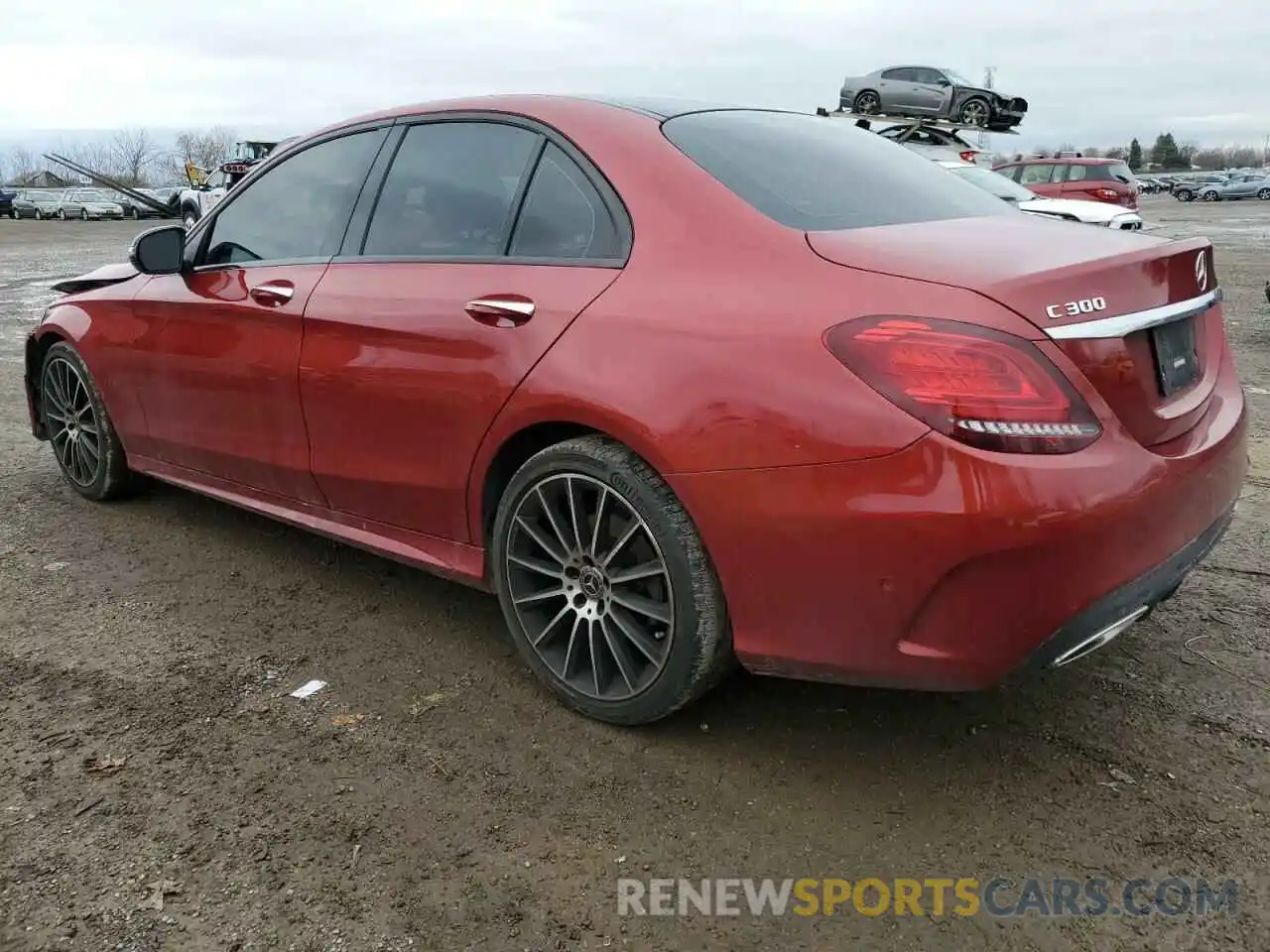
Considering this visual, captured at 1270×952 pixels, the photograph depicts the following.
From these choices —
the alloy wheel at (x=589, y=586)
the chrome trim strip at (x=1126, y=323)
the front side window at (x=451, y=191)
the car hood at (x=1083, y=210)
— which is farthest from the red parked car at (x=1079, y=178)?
the alloy wheel at (x=589, y=586)

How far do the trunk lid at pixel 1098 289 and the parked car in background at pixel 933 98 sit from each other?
2395 cm

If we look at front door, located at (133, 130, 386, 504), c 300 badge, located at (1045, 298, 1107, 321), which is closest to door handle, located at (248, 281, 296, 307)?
front door, located at (133, 130, 386, 504)

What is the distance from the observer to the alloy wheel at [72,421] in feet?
15.3

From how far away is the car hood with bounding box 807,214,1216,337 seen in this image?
2.16m

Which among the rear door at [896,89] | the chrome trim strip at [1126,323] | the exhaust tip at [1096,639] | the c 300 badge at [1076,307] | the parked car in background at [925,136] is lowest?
the exhaust tip at [1096,639]

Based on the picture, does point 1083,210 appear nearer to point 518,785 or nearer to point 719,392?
point 719,392

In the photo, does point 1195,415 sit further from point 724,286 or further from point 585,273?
point 585,273

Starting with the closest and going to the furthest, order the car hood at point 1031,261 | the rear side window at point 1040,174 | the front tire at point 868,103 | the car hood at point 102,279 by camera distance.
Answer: the car hood at point 1031,261
the car hood at point 102,279
the rear side window at point 1040,174
the front tire at point 868,103

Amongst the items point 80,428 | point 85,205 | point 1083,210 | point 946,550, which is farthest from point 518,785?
point 85,205

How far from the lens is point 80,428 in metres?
4.73

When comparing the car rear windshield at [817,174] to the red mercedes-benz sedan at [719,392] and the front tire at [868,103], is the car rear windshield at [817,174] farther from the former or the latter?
the front tire at [868,103]

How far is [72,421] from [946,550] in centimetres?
418

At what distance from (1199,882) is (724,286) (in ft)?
5.26

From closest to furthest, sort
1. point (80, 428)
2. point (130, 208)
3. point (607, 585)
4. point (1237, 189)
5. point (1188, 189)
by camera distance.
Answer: point (607, 585)
point (80, 428)
point (130, 208)
point (1237, 189)
point (1188, 189)
